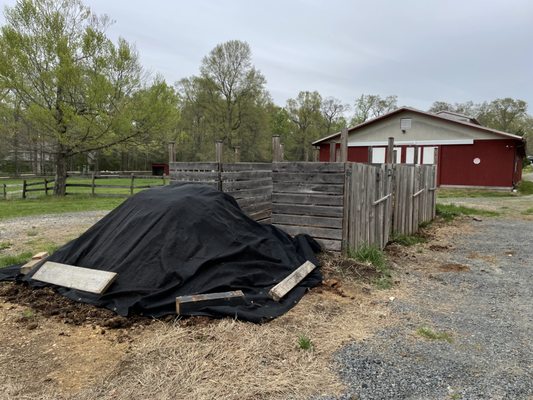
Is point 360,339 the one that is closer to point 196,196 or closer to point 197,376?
point 197,376

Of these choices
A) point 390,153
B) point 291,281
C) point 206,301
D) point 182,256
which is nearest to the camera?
point 206,301

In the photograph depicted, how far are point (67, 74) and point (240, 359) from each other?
651 inches

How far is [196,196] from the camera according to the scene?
193 inches

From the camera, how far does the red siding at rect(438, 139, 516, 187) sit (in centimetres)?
1998

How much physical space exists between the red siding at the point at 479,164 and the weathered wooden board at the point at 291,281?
18.9m

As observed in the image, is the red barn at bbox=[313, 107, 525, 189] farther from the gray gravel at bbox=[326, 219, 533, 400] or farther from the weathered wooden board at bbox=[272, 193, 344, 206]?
the gray gravel at bbox=[326, 219, 533, 400]

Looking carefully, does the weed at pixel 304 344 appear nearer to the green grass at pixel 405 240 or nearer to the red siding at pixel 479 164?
the green grass at pixel 405 240

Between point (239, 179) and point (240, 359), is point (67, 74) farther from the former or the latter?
point (240, 359)

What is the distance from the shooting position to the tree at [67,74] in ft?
52.2

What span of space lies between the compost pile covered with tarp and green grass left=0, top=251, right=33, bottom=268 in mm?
851

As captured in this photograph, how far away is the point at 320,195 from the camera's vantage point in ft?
19.0

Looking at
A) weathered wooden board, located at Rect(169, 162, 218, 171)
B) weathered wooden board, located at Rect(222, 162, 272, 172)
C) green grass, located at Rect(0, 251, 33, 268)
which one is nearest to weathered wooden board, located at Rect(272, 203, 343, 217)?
weathered wooden board, located at Rect(222, 162, 272, 172)

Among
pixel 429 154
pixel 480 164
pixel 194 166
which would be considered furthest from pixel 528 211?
pixel 194 166

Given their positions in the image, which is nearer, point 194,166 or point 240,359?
point 240,359
